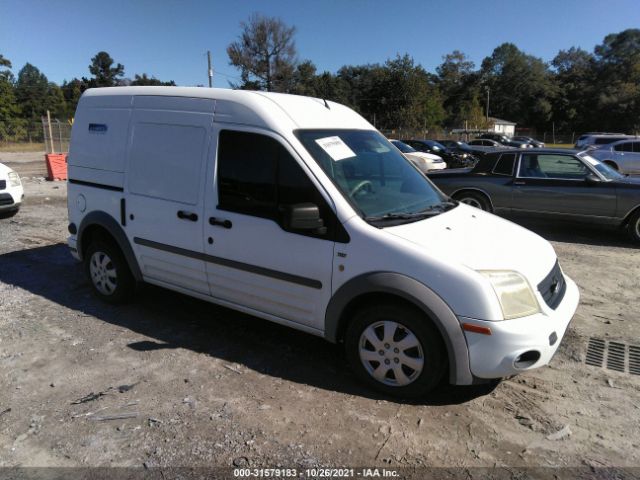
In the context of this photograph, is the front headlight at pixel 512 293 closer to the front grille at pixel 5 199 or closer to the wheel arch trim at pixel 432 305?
the wheel arch trim at pixel 432 305

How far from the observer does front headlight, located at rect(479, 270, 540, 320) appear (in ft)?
9.81

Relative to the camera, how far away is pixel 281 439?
2928mm

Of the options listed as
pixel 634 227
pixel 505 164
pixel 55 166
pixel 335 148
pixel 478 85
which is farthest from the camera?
pixel 478 85

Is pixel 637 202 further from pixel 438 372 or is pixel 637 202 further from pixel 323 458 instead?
pixel 323 458

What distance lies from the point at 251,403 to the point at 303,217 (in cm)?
133

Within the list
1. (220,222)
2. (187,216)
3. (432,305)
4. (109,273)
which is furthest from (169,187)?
(432,305)

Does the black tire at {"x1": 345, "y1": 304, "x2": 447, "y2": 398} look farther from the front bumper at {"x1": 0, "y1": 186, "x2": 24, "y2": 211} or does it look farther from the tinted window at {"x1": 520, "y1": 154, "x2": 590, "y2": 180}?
the front bumper at {"x1": 0, "y1": 186, "x2": 24, "y2": 211}

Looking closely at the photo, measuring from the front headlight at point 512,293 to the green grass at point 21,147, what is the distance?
137ft

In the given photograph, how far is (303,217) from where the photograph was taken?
329cm

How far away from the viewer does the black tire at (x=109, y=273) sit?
16.1ft

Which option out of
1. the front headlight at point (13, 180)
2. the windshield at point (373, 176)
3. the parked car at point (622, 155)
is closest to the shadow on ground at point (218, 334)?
the windshield at point (373, 176)

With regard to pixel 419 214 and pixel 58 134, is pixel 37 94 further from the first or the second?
pixel 419 214

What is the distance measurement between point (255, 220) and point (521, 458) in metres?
2.39

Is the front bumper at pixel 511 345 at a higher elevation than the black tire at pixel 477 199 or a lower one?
lower
